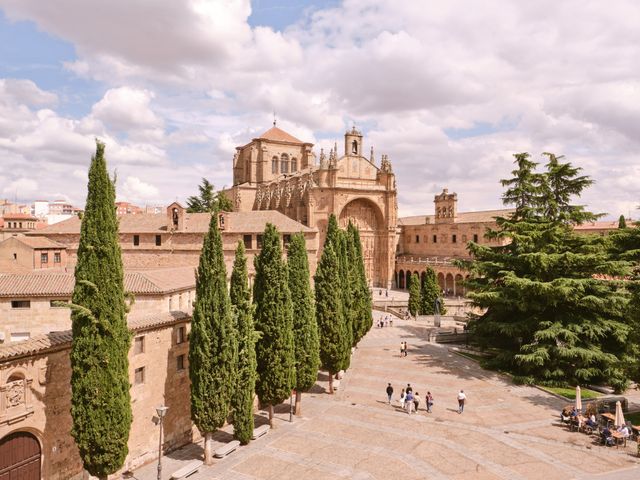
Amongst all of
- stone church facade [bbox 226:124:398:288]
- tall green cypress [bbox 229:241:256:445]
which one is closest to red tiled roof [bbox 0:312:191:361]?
tall green cypress [bbox 229:241:256:445]

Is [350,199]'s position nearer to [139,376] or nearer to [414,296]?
[414,296]

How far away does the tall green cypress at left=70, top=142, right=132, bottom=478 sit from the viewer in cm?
1368

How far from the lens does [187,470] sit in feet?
51.0

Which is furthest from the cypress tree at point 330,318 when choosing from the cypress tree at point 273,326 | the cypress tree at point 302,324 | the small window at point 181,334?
the small window at point 181,334

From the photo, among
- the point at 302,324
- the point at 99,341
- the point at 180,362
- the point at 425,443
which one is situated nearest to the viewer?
the point at 99,341

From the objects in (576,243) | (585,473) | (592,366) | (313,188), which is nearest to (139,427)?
(585,473)

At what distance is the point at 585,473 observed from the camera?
1518cm

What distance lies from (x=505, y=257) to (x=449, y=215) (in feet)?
140

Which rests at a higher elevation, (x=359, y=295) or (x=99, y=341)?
(x=99, y=341)

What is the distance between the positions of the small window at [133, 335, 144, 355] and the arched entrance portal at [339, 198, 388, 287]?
1883 inches

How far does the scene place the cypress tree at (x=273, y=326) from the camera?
19.6m

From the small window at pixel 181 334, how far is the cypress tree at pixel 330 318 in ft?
25.2

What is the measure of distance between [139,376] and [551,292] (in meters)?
21.2

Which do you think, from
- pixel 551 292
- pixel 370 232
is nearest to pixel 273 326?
pixel 551 292
